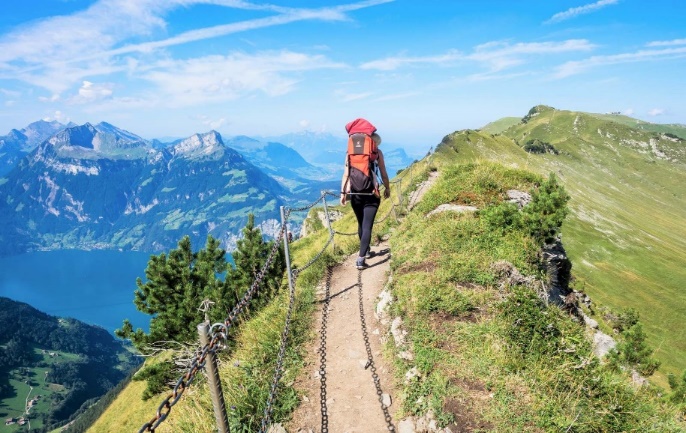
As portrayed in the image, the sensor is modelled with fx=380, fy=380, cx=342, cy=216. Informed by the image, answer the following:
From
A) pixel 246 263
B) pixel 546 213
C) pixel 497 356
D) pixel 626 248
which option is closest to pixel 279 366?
pixel 497 356

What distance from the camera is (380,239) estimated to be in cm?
1648

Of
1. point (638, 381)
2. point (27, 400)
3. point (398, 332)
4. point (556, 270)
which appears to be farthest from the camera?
point (27, 400)

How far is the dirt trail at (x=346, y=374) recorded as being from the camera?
6242 millimetres

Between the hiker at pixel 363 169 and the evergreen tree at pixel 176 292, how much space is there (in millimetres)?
12317

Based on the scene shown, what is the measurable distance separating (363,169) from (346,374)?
5318 mm

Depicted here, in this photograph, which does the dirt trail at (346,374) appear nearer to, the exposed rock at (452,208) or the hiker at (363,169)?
the hiker at (363,169)

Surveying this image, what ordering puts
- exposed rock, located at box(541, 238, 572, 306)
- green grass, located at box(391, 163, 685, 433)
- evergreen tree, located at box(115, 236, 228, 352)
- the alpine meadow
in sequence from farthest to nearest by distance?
evergreen tree, located at box(115, 236, 228, 352) < exposed rock, located at box(541, 238, 572, 306) < the alpine meadow < green grass, located at box(391, 163, 685, 433)

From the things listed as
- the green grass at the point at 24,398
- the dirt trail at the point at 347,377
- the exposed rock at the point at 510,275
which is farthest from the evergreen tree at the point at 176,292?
→ the green grass at the point at 24,398

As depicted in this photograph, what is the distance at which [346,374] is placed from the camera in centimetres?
742

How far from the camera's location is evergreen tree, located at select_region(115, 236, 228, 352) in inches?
835

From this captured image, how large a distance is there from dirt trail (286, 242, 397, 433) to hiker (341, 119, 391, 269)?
2388 mm

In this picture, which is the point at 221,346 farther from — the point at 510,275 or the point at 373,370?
the point at 510,275

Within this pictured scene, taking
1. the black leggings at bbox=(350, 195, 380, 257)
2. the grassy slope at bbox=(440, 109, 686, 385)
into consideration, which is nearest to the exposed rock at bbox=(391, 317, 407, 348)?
the black leggings at bbox=(350, 195, 380, 257)

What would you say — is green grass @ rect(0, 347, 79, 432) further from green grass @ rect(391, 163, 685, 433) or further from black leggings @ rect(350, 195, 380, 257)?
green grass @ rect(391, 163, 685, 433)
